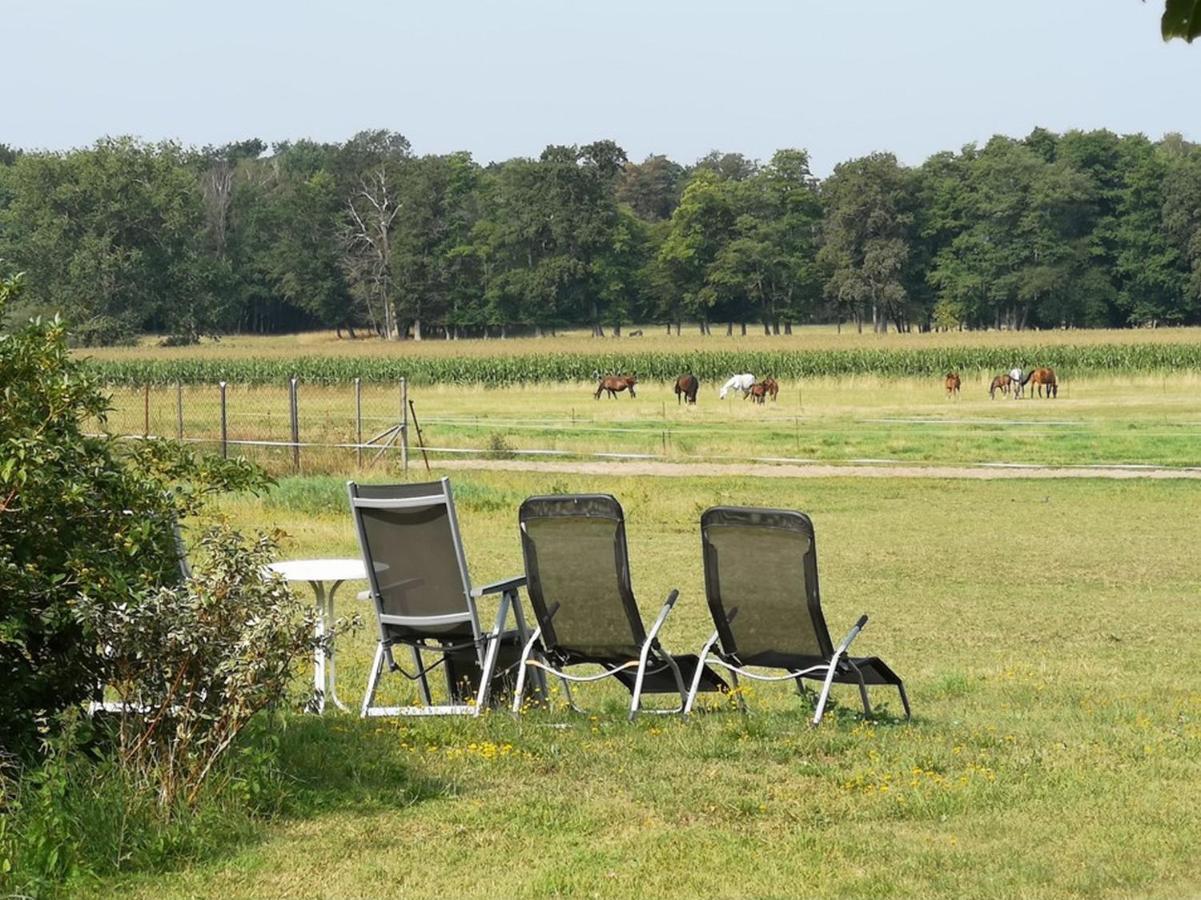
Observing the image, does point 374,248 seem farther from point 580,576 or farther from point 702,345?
point 580,576

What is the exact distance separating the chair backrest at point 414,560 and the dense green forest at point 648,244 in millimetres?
89370

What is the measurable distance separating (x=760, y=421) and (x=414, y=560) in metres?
31.8

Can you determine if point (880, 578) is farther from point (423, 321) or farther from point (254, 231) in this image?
point (254, 231)

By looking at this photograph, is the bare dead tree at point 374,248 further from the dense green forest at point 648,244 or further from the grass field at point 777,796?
the grass field at point 777,796

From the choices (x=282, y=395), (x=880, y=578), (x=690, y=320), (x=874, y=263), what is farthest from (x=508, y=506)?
(x=690, y=320)

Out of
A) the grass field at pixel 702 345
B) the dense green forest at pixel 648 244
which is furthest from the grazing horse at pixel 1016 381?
the dense green forest at pixel 648 244

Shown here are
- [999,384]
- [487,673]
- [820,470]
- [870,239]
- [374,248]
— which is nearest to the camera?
[487,673]

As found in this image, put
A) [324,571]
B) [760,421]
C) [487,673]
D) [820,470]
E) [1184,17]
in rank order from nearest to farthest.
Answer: [1184,17]
[487,673]
[324,571]
[820,470]
[760,421]

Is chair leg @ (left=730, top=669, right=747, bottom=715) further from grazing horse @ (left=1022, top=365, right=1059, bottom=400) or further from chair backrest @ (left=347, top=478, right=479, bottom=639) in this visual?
grazing horse @ (left=1022, top=365, right=1059, bottom=400)

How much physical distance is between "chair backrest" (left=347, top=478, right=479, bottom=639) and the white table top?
9.3 inches

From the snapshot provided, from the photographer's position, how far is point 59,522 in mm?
5320

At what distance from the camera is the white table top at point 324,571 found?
25.7ft

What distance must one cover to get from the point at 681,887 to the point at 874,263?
104 m

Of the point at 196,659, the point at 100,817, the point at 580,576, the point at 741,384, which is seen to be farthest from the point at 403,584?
the point at 741,384
